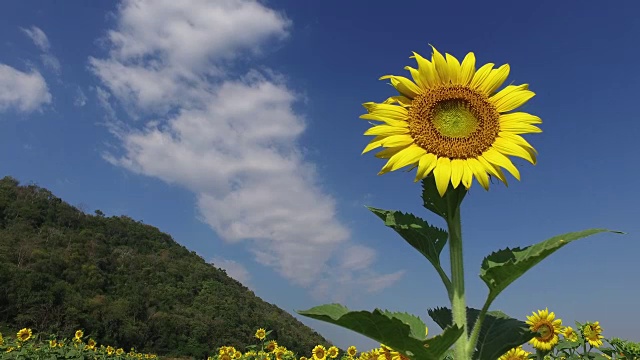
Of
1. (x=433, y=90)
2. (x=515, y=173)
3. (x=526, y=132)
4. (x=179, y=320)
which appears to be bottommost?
(x=515, y=173)

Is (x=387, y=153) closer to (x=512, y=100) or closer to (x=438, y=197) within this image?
(x=438, y=197)

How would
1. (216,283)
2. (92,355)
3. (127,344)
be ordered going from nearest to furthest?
1. (92,355)
2. (127,344)
3. (216,283)

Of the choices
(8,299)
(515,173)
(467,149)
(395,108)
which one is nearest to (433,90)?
(395,108)

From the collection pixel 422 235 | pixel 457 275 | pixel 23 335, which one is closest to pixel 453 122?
pixel 422 235

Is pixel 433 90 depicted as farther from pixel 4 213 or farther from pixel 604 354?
pixel 4 213

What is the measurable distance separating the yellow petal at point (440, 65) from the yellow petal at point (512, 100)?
284 mm

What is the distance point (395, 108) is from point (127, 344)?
7811cm

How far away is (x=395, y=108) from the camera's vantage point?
270 cm

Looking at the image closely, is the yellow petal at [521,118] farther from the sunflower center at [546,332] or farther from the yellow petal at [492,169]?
the sunflower center at [546,332]

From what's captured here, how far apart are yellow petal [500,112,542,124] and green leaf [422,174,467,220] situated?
1.77ft

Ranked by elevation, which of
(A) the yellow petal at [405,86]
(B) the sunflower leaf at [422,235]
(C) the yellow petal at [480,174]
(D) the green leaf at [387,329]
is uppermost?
(A) the yellow petal at [405,86]

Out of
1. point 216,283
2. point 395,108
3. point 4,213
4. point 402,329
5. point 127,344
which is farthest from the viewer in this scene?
point 216,283

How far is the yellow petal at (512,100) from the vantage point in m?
2.73

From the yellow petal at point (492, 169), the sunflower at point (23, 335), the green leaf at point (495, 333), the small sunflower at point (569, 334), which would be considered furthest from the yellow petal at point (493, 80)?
the sunflower at point (23, 335)
